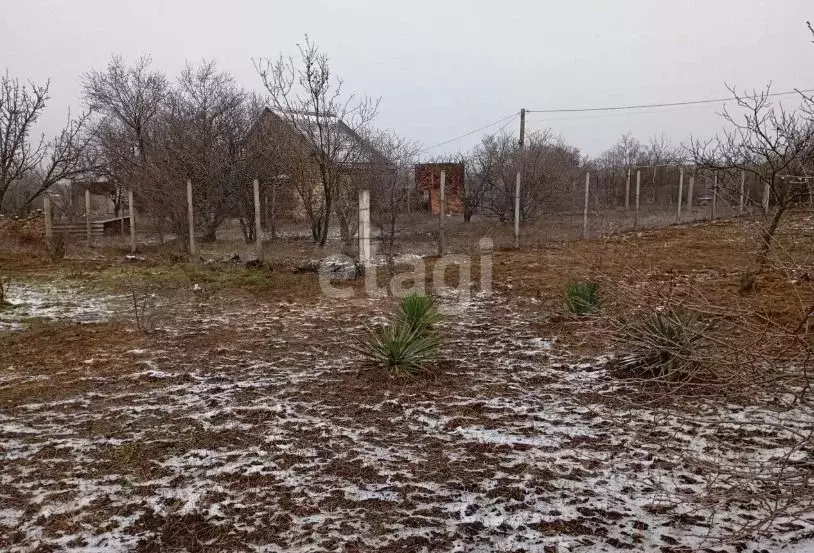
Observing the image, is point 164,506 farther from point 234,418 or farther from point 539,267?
point 539,267

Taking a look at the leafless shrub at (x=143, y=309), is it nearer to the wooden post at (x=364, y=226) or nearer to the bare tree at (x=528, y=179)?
the wooden post at (x=364, y=226)

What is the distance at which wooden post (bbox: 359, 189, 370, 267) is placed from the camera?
27.4 ft

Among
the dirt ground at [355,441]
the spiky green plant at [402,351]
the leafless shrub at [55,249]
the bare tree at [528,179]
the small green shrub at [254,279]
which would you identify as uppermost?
the bare tree at [528,179]

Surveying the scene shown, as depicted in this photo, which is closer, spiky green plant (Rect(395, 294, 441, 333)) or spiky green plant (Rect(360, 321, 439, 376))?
spiky green plant (Rect(360, 321, 439, 376))

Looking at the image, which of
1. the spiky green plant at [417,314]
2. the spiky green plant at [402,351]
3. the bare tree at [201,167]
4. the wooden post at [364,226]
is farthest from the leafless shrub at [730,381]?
the bare tree at [201,167]

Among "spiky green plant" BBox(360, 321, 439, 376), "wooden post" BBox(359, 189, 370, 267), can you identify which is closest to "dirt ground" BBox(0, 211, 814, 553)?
"spiky green plant" BBox(360, 321, 439, 376)

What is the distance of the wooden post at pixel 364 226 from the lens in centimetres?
834

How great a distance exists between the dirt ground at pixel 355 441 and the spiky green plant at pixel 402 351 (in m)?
0.16

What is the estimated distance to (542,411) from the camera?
3.47 m

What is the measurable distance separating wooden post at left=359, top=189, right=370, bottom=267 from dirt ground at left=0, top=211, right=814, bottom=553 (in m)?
2.89

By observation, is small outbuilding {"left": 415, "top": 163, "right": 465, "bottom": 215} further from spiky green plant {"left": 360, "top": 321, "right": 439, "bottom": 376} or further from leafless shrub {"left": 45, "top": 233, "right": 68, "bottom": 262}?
spiky green plant {"left": 360, "top": 321, "right": 439, "bottom": 376}

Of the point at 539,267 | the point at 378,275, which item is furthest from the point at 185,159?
the point at 539,267

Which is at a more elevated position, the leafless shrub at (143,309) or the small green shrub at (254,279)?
the small green shrub at (254,279)

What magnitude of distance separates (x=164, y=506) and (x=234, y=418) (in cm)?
99
